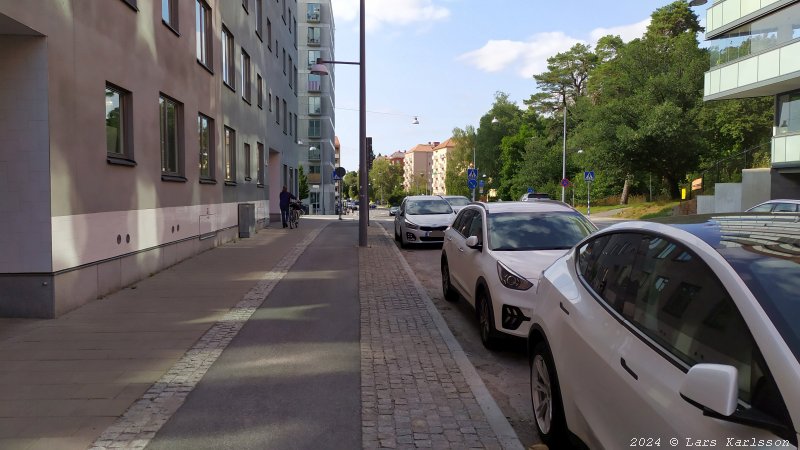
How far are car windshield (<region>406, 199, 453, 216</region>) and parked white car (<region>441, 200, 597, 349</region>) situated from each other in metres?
8.68

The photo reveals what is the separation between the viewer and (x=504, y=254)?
6539 millimetres

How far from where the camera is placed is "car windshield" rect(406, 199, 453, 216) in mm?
17578

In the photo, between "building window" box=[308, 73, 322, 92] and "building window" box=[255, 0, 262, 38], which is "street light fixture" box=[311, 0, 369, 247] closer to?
"building window" box=[255, 0, 262, 38]

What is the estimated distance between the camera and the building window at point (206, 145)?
49.4 feet

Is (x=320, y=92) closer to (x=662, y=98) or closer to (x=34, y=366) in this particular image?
(x=662, y=98)

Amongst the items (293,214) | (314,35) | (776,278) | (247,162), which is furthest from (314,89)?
(776,278)

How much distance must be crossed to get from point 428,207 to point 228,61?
7659 mm

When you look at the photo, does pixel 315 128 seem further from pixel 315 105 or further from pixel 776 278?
pixel 776 278

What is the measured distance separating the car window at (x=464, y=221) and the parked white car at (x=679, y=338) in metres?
4.28

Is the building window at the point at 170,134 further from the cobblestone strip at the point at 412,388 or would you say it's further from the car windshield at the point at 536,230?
the car windshield at the point at 536,230

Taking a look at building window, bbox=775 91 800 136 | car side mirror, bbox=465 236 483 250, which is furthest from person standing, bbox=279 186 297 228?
building window, bbox=775 91 800 136

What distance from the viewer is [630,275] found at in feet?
10.1

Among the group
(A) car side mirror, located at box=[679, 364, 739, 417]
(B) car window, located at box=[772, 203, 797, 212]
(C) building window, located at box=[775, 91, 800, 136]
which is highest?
(C) building window, located at box=[775, 91, 800, 136]

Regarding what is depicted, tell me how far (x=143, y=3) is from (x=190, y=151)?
12.7 ft
